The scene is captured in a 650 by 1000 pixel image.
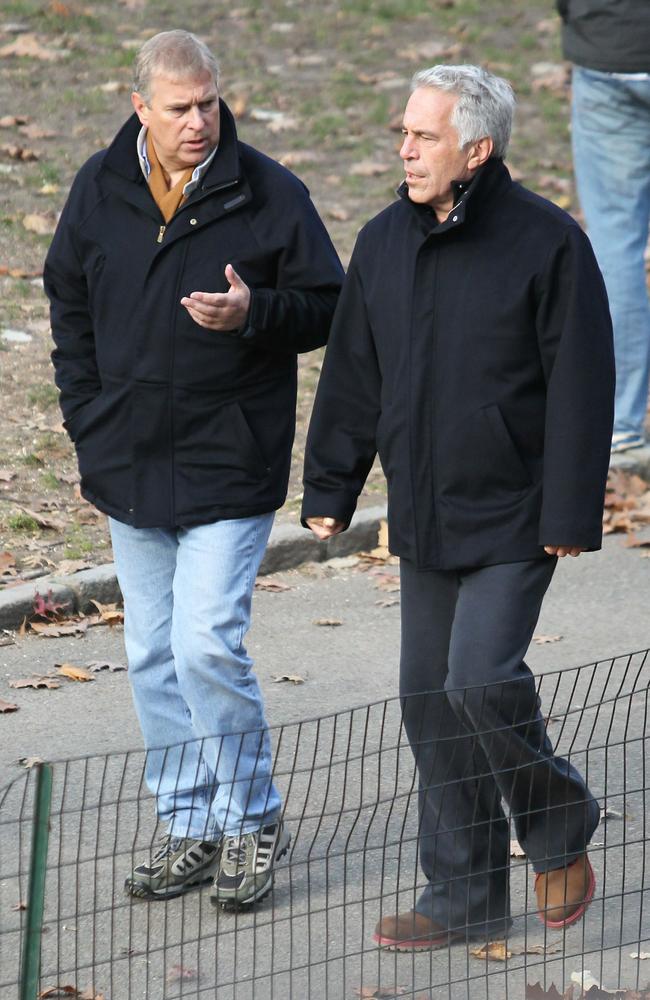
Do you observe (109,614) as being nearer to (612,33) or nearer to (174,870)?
(174,870)

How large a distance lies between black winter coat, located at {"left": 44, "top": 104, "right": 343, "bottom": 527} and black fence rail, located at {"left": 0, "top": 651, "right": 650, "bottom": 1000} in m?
0.73

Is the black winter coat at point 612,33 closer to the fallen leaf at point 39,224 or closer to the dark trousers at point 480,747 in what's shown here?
the fallen leaf at point 39,224

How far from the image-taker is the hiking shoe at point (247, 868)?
418 centimetres

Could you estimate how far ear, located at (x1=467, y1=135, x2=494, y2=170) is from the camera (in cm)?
379

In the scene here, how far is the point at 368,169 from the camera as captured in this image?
1137cm

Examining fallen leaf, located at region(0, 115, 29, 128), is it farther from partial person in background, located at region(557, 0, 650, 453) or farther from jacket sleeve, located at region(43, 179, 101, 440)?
jacket sleeve, located at region(43, 179, 101, 440)

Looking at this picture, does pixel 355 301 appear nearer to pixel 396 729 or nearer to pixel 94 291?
pixel 94 291

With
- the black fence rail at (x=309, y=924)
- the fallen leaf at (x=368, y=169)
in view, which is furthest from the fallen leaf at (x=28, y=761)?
the fallen leaf at (x=368, y=169)

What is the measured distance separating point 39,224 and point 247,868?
6298 mm

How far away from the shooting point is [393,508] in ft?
13.1

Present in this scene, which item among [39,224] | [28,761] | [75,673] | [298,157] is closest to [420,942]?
[28,761]

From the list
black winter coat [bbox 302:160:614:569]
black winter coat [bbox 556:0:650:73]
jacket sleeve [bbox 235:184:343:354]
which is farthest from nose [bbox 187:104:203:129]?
black winter coat [bbox 556:0:650:73]

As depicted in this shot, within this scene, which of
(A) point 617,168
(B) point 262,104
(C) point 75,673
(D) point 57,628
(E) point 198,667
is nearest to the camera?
(E) point 198,667

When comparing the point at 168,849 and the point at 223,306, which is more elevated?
the point at 223,306
